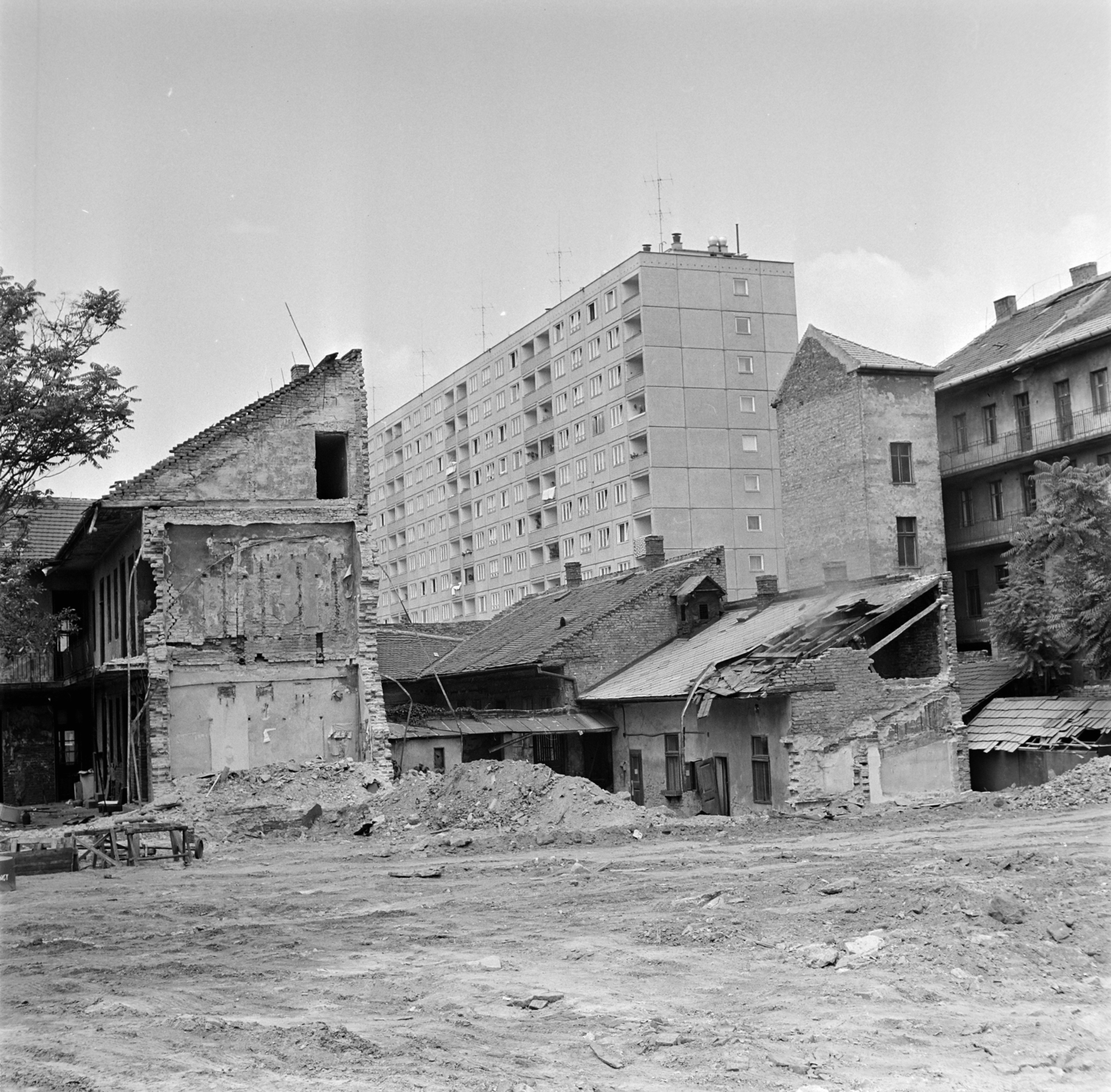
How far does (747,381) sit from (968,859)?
5039cm

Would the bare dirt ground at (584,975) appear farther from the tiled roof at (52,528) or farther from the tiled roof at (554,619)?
the tiled roof at (52,528)

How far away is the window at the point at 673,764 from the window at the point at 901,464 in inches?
750

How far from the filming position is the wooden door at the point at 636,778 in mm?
32344

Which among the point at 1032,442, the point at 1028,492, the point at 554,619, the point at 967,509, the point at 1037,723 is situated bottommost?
the point at 1037,723

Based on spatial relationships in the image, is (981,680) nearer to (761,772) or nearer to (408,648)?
(761,772)

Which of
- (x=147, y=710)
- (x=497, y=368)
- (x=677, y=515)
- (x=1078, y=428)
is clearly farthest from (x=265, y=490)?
(x=497, y=368)

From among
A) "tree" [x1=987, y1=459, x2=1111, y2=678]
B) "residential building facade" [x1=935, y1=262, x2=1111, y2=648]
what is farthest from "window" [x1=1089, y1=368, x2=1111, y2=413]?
"tree" [x1=987, y1=459, x2=1111, y2=678]

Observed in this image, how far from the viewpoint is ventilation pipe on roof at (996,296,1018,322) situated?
5434 centimetres

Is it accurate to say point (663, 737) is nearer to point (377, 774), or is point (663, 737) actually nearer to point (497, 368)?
point (377, 774)

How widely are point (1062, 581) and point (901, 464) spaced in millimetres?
11651

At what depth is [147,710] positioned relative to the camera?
29.6 metres

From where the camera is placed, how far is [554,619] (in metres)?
40.6

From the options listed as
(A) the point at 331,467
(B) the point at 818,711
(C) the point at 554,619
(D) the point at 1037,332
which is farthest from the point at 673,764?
(D) the point at 1037,332

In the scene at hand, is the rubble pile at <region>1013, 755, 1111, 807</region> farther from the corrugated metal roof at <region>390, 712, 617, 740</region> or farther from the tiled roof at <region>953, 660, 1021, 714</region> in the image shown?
the corrugated metal roof at <region>390, 712, 617, 740</region>
